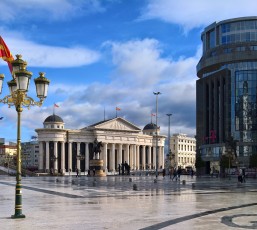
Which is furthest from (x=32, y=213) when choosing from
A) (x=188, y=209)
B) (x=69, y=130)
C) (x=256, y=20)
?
(x=69, y=130)

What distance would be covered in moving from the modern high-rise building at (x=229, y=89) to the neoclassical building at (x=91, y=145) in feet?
114

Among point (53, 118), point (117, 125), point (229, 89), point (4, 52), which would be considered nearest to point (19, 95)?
point (4, 52)

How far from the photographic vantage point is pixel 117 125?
17288 cm

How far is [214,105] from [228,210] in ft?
333

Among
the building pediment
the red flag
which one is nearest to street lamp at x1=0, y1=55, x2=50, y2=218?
the red flag

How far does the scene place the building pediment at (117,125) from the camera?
16868 cm

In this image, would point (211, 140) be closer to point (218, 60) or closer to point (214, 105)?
point (214, 105)

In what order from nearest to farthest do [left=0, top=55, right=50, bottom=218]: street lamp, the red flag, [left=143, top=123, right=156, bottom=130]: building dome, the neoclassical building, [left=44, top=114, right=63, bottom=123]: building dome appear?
[left=0, top=55, right=50, bottom=218]: street lamp, the red flag, the neoclassical building, [left=44, top=114, right=63, bottom=123]: building dome, [left=143, top=123, right=156, bottom=130]: building dome

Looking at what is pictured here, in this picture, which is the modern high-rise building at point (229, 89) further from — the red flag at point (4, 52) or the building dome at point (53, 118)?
the red flag at point (4, 52)

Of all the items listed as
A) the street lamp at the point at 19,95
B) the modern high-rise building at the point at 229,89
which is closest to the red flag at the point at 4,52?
the street lamp at the point at 19,95

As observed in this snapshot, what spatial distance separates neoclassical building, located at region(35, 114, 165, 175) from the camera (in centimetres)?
15612

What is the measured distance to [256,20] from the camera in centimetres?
11556

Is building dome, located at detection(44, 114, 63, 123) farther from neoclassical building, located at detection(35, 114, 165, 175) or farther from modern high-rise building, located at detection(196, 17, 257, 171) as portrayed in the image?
modern high-rise building, located at detection(196, 17, 257, 171)

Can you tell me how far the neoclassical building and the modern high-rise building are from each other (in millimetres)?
34616
